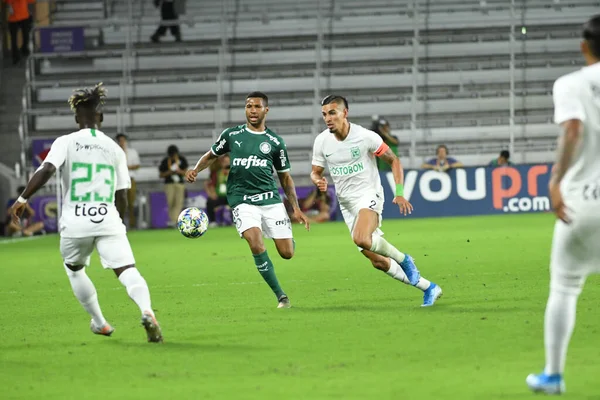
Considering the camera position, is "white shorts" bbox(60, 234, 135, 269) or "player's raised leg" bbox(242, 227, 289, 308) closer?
"white shorts" bbox(60, 234, 135, 269)

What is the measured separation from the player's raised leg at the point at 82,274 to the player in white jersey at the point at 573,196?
12.2 ft

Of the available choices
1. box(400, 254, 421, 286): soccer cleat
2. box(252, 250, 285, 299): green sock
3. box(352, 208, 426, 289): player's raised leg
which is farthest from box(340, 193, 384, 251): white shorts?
box(252, 250, 285, 299): green sock

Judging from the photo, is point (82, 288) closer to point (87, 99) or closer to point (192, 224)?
point (87, 99)

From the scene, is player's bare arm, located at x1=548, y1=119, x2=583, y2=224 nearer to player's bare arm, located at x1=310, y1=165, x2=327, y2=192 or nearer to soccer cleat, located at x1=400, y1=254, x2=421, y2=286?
soccer cleat, located at x1=400, y1=254, x2=421, y2=286

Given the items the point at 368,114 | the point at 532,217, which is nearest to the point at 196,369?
the point at 532,217

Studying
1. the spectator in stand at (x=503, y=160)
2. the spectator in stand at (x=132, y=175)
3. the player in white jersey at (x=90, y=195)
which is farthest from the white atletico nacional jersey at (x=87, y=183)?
the spectator in stand at (x=503, y=160)

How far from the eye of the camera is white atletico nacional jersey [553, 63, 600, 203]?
5637mm

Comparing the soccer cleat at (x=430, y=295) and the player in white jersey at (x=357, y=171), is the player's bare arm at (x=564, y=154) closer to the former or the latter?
the soccer cleat at (x=430, y=295)

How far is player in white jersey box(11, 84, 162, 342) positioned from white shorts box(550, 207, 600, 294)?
3357 mm

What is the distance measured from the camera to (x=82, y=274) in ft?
28.1

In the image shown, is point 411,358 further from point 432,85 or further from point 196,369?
point 432,85

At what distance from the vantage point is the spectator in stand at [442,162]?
26.4m

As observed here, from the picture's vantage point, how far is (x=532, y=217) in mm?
24828

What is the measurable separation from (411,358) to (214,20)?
25.7 m
